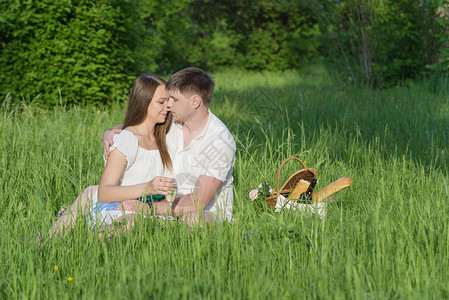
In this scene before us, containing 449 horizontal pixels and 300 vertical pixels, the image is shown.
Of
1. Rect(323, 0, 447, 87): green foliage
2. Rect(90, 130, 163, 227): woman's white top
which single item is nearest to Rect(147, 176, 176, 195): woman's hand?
A: Rect(90, 130, 163, 227): woman's white top

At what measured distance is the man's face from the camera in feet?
11.0

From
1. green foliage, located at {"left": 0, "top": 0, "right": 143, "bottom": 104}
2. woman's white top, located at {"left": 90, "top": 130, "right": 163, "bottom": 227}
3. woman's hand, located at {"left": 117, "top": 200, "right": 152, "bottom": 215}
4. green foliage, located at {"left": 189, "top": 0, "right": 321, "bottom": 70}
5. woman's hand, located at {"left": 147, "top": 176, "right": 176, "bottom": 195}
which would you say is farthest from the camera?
green foliage, located at {"left": 189, "top": 0, "right": 321, "bottom": 70}

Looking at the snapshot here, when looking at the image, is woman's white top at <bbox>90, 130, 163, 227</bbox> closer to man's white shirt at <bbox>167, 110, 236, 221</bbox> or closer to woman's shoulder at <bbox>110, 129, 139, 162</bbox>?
woman's shoulder at <bbox>110, 129, 139, 162</bbox>

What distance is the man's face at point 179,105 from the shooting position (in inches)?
132

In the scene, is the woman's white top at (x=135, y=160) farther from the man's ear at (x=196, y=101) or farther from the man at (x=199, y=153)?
the man's ear at (x=196, y=101)

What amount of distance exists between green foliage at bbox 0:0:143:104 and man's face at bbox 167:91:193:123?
477 centimetres

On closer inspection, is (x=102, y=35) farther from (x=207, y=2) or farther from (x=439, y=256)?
(x=207, y=2)

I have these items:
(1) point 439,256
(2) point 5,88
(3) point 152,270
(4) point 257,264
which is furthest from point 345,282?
(2) point 5,88

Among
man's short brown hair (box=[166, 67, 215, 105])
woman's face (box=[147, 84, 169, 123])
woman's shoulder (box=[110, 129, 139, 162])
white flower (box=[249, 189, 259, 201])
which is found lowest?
white flower (box=[249, 189, 259, 201])

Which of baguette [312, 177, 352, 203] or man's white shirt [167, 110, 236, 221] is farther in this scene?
baguette [312, 177, 352, 203]

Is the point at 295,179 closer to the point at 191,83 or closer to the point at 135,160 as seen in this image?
the point at 191,83

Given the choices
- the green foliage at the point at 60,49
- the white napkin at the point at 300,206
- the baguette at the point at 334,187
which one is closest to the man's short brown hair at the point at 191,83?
the white napkin at the point at 300,206

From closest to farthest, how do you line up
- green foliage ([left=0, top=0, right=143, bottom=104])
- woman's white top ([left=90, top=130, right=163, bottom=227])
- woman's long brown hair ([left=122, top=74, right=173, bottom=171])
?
woman's white top ([left=90, top=130, right=163, bottom=227])
woman's long brown hair ([left=122, top=74, right=173, bottom=171])
green foliage ([left=0, top=0, right=143, bottom=104])

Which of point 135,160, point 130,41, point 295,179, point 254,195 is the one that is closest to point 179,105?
A: point 135,160
